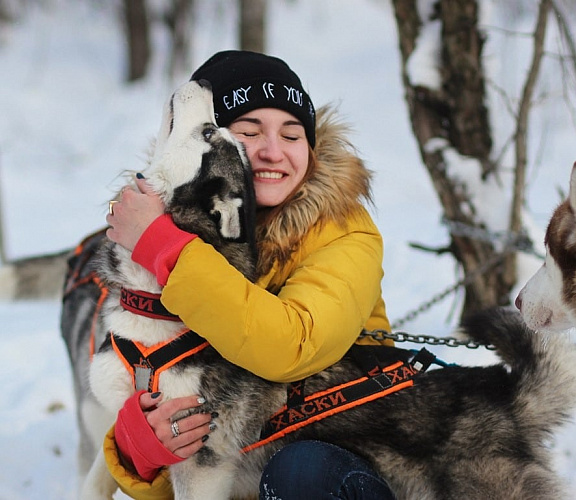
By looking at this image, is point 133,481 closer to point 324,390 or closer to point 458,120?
point 324,390

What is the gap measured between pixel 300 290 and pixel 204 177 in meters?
0.42

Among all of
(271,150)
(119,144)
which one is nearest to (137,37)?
(119,144)

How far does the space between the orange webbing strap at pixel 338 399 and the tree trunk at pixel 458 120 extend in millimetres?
1508

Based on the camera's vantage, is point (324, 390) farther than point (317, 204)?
No

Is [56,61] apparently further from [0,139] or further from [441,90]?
[441,90]

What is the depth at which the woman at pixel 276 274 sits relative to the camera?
1698mm

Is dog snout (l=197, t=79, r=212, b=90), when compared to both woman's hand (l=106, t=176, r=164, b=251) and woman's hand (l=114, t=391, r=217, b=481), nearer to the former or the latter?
woman's hand (l=106, t=176, r=164, b=251)

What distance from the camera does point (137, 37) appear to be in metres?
12.8

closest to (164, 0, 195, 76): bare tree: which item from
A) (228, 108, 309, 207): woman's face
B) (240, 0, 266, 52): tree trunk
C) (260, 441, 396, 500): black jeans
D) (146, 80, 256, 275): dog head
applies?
(240, 0, 266, 52): tree trunk

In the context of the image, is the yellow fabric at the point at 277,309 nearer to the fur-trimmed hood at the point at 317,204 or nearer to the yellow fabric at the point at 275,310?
the yellow fabric at the point at 275,310

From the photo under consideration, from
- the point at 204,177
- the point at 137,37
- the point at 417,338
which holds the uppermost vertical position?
the point at 137,37

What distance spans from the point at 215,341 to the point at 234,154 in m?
0.56

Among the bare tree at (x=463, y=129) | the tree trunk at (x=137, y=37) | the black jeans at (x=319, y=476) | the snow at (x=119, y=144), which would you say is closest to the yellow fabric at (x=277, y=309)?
the black jeans at (x=319, y=476)

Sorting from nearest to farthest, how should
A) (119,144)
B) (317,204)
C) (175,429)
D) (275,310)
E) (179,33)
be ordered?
(275,310)
(175,429)
(317,204)
(119,144)
(179,33)
